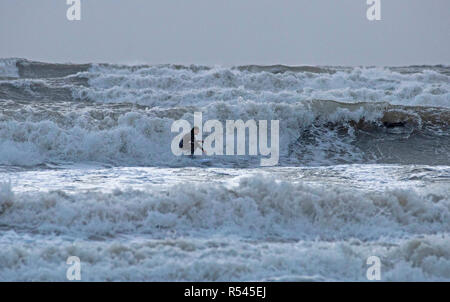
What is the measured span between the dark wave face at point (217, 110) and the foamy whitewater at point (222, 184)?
47 millimetres

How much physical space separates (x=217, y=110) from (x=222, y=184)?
623 centimetres

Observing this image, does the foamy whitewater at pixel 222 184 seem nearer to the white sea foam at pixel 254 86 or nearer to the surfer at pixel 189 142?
the white sea foam at pixel 254 86

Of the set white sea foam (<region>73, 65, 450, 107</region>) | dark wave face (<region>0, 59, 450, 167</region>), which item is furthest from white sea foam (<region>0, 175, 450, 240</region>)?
white sea foam (<region>73, 65, 450, 107</region>)

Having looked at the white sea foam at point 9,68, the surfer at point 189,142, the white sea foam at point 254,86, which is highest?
the white sea foam at point 9,68

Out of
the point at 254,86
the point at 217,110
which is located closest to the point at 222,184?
the point at 217,110

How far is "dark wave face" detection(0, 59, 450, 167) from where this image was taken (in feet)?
41.8

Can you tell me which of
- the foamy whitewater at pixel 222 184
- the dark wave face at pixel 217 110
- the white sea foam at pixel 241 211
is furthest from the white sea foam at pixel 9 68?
the white sea foam at pixel 241 211

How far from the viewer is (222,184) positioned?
8.82 m

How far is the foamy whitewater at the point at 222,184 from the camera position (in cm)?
632

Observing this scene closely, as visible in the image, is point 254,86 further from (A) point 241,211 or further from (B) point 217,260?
(B) point 217,260

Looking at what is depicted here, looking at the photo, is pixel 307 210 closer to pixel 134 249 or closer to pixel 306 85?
pixel 134 249

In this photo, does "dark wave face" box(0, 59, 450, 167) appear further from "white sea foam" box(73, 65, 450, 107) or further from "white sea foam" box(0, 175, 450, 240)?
"white sea foam" box(0, 175, 450, 240)

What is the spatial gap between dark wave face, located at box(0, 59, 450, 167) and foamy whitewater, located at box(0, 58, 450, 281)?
0.15ft

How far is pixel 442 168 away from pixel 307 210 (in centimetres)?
384
